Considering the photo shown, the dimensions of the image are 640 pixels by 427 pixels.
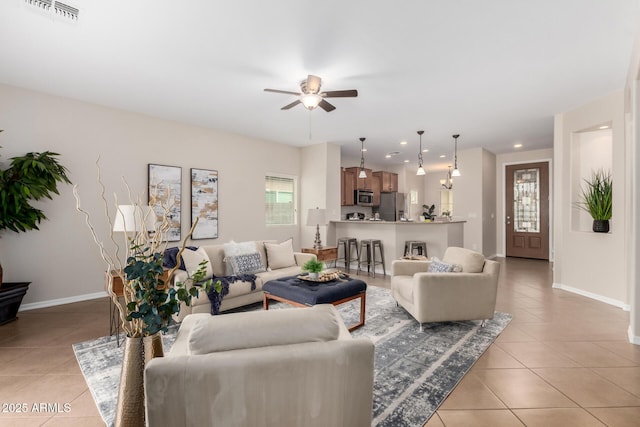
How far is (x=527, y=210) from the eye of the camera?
775cm

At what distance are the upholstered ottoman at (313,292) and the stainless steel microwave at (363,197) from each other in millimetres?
4922

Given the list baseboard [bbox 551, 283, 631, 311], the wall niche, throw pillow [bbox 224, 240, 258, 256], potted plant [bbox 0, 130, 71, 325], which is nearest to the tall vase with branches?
throw pillow [bbox 224, 240, 258, 256]

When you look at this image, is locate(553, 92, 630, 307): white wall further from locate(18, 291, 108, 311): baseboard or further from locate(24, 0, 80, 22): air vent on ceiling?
locate(18, 291, 108, 311): baseboard

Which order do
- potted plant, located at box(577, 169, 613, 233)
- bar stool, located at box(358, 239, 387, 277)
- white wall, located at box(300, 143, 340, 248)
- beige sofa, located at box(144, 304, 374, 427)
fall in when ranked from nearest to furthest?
beige sofa, located at box(144, 304, 374, 427) → potted plant, located at box(577, 169, 613, 233) → bar stool, located at box(358, 239, 387, 277) → white wall, located at box(300, 143, 340, 248)

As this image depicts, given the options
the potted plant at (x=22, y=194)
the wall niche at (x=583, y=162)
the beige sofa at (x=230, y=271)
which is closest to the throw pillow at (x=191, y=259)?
the beige sofa at (x=230, y=271)

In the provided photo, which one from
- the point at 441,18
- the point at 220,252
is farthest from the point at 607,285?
the point at 220,252

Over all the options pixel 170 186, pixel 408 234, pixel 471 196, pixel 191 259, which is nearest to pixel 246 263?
pixel 191 259

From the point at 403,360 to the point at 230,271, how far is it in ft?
8.00

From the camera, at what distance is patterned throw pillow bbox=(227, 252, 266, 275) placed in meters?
3.97

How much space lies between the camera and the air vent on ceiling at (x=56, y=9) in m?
2.23

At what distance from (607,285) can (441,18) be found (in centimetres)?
447

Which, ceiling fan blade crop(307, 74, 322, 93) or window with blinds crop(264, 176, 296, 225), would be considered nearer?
ceiling fan blade crop(307, 74, 322, 93)

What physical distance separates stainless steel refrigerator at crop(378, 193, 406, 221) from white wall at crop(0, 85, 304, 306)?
5.11m

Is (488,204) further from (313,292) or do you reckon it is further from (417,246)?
(313,292)
